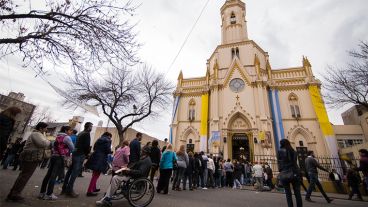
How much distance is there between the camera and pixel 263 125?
811 inches

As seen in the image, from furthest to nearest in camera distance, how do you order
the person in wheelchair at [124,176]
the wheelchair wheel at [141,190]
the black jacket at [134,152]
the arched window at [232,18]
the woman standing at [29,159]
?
the arched window at [232,18] < the black jacket at [134,152] < the wheelchair wheel at [141,190] < the person in wheelchair at [124,176] < the woman standing at [29,159]

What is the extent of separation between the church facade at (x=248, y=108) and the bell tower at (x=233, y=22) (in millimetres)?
1953

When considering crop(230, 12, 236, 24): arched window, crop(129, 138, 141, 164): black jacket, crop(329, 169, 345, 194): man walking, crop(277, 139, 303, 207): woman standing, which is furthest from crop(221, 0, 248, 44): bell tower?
crop(129, 138, 141, 164): black jacket

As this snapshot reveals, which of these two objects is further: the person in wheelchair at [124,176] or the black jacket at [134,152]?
the black jacket at [134,152]

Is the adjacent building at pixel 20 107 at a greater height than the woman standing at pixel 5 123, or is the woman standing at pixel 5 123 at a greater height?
the adjacent building at pixel 20 107


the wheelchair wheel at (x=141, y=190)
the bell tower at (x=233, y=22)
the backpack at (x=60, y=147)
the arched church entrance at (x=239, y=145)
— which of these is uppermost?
the bell tower at (x=233, y=22)

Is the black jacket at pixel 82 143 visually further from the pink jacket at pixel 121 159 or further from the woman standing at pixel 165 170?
the woman standing at pixel 165 170

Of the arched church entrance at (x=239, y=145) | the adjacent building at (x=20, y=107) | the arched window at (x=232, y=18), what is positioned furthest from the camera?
the adjacent building at (x=20, y=107)

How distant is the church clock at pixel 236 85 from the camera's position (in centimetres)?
2375

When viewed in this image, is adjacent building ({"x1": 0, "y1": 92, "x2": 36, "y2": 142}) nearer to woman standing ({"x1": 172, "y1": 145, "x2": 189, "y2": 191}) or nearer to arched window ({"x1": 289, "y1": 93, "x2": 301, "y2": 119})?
woman standing ({"x1": 172, "y1": 145, "x2": 189, "y2": 191})

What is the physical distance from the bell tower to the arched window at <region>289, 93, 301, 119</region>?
1115cm

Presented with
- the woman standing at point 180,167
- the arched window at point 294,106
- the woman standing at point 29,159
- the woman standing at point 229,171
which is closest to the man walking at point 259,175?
the woman standing at point 229,171

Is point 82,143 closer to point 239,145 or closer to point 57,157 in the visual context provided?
point 57,157

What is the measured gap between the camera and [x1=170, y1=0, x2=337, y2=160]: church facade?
66.5 feet
